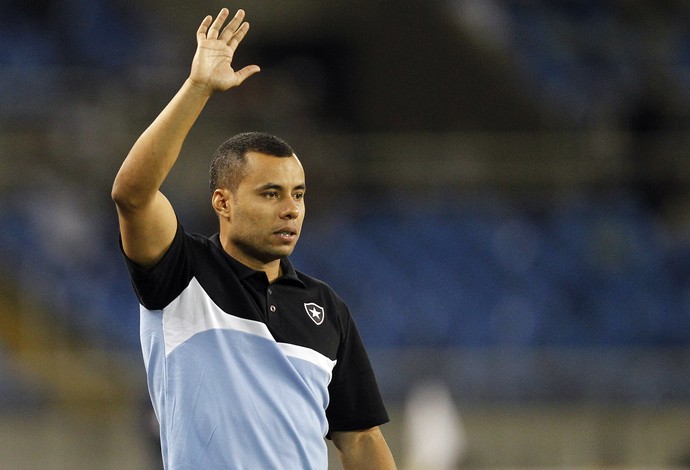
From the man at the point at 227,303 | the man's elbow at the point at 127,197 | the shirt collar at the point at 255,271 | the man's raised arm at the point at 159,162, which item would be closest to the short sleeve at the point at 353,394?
the man at the point at 227,303

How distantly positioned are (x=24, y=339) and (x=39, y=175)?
1.59 meters

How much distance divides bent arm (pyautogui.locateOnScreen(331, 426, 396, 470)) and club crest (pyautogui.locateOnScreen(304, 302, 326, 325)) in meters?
0.42

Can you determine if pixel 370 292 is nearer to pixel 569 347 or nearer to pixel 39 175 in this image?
pixel 569 347

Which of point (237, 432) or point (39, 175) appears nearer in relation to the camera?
point (237, 432)

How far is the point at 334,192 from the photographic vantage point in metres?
12.7

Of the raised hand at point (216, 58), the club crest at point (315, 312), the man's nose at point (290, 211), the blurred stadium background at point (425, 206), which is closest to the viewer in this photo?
the raised hand at point (216, 58)

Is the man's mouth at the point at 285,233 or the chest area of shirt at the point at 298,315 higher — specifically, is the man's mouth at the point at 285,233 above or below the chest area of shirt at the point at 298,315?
above

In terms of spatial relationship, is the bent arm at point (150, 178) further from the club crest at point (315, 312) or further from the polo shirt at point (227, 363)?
the club crest at point (315, 312)

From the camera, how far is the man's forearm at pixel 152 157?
314cm

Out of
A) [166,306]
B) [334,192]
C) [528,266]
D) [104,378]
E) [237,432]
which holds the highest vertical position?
[334,192]

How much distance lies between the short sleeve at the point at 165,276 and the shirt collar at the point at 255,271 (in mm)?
162

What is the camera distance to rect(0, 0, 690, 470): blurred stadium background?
10836 millimetres

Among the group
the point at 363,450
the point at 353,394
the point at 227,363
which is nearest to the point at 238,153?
the point at 227,363

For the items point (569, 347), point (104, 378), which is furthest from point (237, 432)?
point (569, 347)
